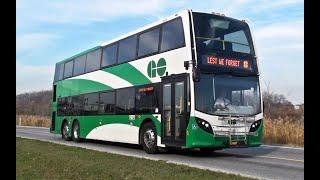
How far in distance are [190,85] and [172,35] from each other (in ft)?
6.37

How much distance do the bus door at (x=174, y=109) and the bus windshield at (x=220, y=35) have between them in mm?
1196

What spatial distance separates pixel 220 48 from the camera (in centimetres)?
1419

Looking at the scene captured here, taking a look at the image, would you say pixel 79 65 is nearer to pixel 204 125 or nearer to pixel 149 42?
pixel 149 42

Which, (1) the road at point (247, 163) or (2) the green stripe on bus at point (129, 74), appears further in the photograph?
(2) the green stripe on bus at point (129, 74)

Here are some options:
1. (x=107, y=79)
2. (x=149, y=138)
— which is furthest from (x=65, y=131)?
(x=149, y=138)

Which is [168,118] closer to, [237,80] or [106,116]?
[237,80]

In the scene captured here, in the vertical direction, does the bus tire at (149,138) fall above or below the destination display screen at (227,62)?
below

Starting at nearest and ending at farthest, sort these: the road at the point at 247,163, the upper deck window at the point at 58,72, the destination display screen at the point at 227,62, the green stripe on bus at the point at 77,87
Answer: the road at the point at 247,163 → the destination display screen at the point at 227,62 → the green stripe on bus at the point at 77,87 → the upper deck window at the point at 58,72

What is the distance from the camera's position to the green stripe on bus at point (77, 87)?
2038 cm

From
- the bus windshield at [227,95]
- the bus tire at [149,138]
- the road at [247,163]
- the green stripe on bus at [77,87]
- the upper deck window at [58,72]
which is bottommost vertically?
the road at [247,163]

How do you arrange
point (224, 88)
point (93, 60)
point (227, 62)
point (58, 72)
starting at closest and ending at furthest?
point (224, 88)
point (227, 62)
point (93, 60)
point (58, 72)

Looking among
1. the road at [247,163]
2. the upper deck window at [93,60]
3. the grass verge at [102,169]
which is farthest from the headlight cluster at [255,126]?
the upper deck window at [93,60]

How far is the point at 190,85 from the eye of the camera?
540 inches

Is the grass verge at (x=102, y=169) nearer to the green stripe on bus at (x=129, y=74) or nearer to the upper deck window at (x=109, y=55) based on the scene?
the green stripe on bus at (x=129, y=74)
